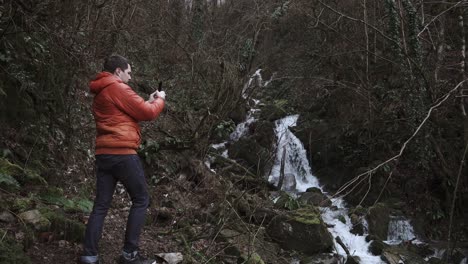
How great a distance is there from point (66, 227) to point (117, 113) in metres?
1.53

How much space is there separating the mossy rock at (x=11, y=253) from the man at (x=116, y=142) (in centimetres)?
46

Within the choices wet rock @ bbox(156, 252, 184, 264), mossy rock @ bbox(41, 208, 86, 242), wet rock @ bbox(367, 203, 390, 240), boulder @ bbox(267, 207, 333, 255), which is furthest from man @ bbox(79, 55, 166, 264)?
wet rock @ bbox(367, 203, 390, 240)

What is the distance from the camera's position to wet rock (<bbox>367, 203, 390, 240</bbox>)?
10.4 meters

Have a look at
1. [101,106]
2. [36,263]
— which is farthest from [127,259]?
[101,106]

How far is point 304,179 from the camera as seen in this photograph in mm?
14312

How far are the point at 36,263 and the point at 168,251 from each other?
5.50ft

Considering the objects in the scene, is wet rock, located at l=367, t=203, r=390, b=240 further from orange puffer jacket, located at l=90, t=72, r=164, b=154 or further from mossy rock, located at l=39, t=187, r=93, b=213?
orange puffer jacket, located at l=90, t=72, r=164, b=154

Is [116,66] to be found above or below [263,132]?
above

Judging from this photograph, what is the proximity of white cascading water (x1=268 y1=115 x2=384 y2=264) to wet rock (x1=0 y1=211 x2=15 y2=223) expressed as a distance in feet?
22.6

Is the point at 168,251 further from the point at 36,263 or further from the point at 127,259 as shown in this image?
the point at 36,263

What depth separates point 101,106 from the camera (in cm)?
374

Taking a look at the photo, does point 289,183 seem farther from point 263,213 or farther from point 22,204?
point 22,204

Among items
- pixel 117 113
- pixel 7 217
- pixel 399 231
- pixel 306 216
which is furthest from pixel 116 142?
pixel 399 231

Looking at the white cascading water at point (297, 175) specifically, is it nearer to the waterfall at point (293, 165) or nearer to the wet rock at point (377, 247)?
the waterfall at point (293, 165)
